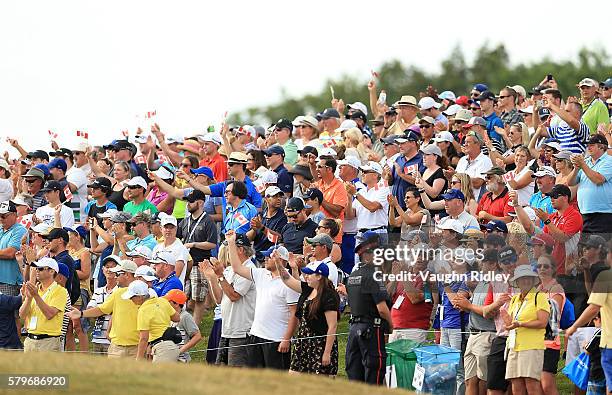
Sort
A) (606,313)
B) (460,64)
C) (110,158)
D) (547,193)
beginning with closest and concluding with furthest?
(606,313) → (547,193) → (110,158) → (460,64)

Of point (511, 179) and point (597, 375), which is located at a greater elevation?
point (511, 179)

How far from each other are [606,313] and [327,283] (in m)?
3.33

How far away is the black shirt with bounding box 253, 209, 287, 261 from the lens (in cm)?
1800

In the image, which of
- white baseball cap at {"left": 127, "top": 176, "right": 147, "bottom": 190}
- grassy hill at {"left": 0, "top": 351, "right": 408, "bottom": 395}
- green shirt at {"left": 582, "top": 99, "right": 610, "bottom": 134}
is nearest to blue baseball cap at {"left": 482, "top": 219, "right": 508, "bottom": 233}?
grassy hill at {"left": 0, "top": 351, "right": 408, "bottom": 395}

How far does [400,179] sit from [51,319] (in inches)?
228

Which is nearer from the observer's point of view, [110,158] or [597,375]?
[597,375]

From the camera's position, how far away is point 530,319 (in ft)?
44.2

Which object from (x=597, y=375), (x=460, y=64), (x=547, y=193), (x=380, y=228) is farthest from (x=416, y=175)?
(x=460, y=64)

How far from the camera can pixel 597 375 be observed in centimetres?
1375

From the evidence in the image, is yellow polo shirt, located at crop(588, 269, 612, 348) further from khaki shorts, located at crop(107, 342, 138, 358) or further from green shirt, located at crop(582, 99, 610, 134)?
green shirt, located at crop(582, 99, 610, 134)

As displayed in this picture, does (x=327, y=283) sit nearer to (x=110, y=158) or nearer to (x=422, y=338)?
(x=422, y=338)

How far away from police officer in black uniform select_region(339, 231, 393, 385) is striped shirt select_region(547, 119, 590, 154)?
541 centimetres

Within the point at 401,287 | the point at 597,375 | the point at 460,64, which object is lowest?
the point at 597,375

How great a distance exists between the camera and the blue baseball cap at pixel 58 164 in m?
22.5
